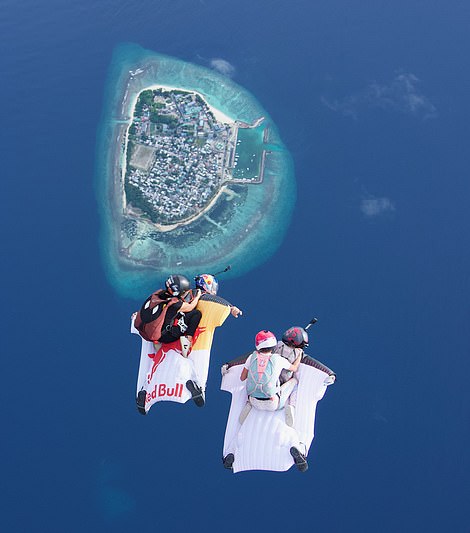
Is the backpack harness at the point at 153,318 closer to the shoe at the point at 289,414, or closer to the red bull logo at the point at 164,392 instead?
the red bull logo at the point at 164,392

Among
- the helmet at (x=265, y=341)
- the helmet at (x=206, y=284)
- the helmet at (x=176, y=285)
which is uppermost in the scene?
the helmet at (x=206, y=284)

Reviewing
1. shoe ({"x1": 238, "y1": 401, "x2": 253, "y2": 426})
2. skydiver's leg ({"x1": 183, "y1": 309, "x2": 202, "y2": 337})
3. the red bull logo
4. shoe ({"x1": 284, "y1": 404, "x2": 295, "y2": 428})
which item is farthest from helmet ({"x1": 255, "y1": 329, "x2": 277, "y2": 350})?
the red bull logo

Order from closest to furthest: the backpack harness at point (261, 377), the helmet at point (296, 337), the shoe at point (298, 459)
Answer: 1. the backpack harness at point (261, 377)
2. the shoe at point (298, 459)
3. the helmet at point (296, 337)

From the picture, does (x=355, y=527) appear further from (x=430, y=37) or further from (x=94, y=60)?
(x=94, y=60)

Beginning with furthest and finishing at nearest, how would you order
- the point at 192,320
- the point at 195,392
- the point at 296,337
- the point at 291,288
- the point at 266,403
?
the point at 291,288 < the point at 192,320 < the point at 195,392 < the point at 266,403 < the point at 296,337

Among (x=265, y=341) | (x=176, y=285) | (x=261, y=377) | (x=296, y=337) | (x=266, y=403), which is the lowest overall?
(x=266, y=403)

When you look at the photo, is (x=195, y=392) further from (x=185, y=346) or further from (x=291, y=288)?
(x=291, y=288)

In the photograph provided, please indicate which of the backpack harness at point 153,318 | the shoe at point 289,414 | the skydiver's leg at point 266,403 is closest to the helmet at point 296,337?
the skydiver's leg at point 266,403

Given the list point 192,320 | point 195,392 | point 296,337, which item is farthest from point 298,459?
point 192,320

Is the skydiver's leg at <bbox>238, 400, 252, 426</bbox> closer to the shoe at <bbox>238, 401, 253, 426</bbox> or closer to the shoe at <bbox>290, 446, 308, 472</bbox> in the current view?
the shoe at <bbox>238, 401, 253, 426</bbox>
